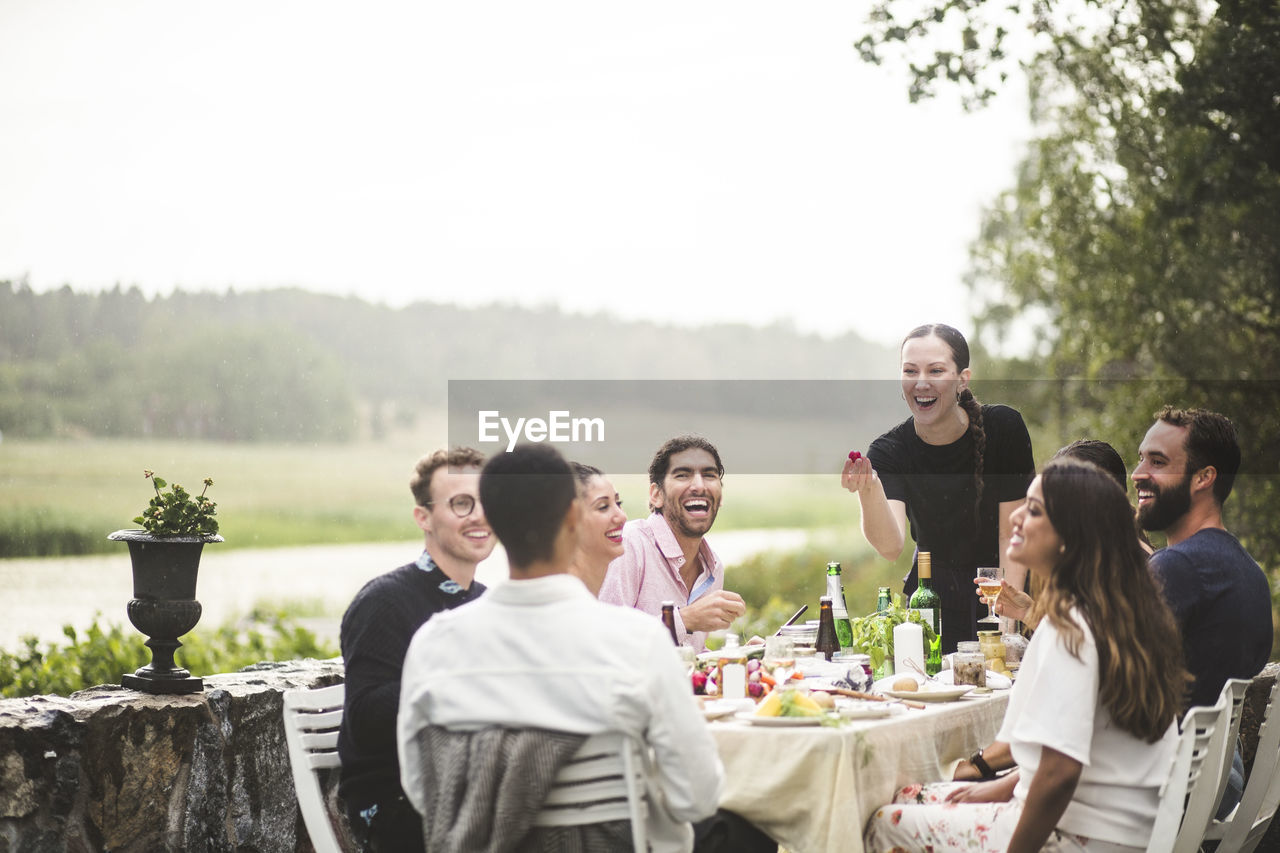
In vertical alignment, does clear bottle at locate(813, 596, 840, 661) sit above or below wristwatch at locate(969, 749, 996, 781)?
above

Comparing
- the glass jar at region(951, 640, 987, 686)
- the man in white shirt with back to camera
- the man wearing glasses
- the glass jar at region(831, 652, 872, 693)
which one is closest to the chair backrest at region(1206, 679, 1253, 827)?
the glass jar at region(951, 640, 987, 686)

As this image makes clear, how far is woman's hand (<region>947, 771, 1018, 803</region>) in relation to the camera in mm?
2738

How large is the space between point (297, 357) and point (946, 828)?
430 inches

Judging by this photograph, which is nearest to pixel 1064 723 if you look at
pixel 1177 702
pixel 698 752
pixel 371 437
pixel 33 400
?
pixel 1177 702

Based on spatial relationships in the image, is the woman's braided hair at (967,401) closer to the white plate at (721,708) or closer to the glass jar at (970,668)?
the glass jar at (970,668)

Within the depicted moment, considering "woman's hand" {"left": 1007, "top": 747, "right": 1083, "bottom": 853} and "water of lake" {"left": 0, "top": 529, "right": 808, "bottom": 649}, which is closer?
"woman's hand" {"left": 1007, "top": 747, "right": 1083, "bottom": 853}

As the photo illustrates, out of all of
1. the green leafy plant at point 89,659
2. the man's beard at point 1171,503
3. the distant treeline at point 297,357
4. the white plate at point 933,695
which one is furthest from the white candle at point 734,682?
the distant treeline at point 297,357

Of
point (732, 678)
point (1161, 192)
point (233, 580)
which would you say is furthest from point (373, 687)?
point (233, 580)

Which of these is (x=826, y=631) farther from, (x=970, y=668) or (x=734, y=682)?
(x=734, y=682)

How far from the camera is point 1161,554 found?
325cm

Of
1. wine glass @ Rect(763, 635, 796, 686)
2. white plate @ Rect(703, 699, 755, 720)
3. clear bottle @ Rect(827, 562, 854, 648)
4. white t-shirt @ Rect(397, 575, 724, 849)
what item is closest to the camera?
white t-shirt @ Rect(397, 575, 724, 849)

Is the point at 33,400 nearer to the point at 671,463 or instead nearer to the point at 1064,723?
the point at 671,463

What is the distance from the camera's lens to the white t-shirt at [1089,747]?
2428 mm

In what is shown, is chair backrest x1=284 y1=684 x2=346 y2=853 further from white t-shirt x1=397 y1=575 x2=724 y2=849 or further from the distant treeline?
the distant treeline
